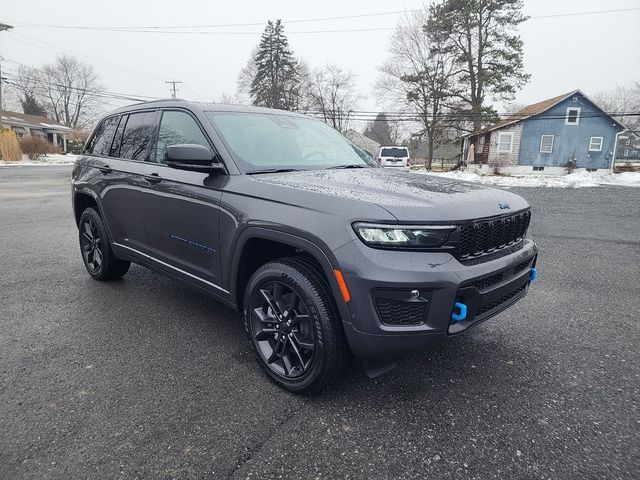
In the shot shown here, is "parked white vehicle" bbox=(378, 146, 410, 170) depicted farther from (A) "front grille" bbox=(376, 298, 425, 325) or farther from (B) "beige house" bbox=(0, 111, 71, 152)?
(B) "beige house" bbox=(0, 111, 71, 152)

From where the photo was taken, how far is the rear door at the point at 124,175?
11.9 ft

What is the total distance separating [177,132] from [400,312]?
7.55ft


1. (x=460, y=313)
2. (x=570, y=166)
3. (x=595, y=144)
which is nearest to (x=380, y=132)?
(x=595, y=144)

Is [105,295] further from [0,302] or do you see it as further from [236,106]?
[236,106]

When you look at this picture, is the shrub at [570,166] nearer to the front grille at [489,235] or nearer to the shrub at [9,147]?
the front grille at [489,235]

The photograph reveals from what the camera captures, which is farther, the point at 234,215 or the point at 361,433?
the point at 234,215

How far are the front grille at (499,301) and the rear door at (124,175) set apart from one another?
2777 mm

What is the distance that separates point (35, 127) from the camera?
54469 mm

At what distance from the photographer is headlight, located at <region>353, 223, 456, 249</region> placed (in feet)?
6.82

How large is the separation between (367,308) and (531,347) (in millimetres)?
1781

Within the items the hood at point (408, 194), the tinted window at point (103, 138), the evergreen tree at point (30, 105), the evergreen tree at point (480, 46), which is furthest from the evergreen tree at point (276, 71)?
the hood at point (408, 194)

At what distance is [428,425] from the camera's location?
7.35 feet

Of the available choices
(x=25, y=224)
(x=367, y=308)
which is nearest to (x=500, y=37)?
(x=25, y=224)

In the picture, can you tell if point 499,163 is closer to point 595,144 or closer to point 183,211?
point 595,144
